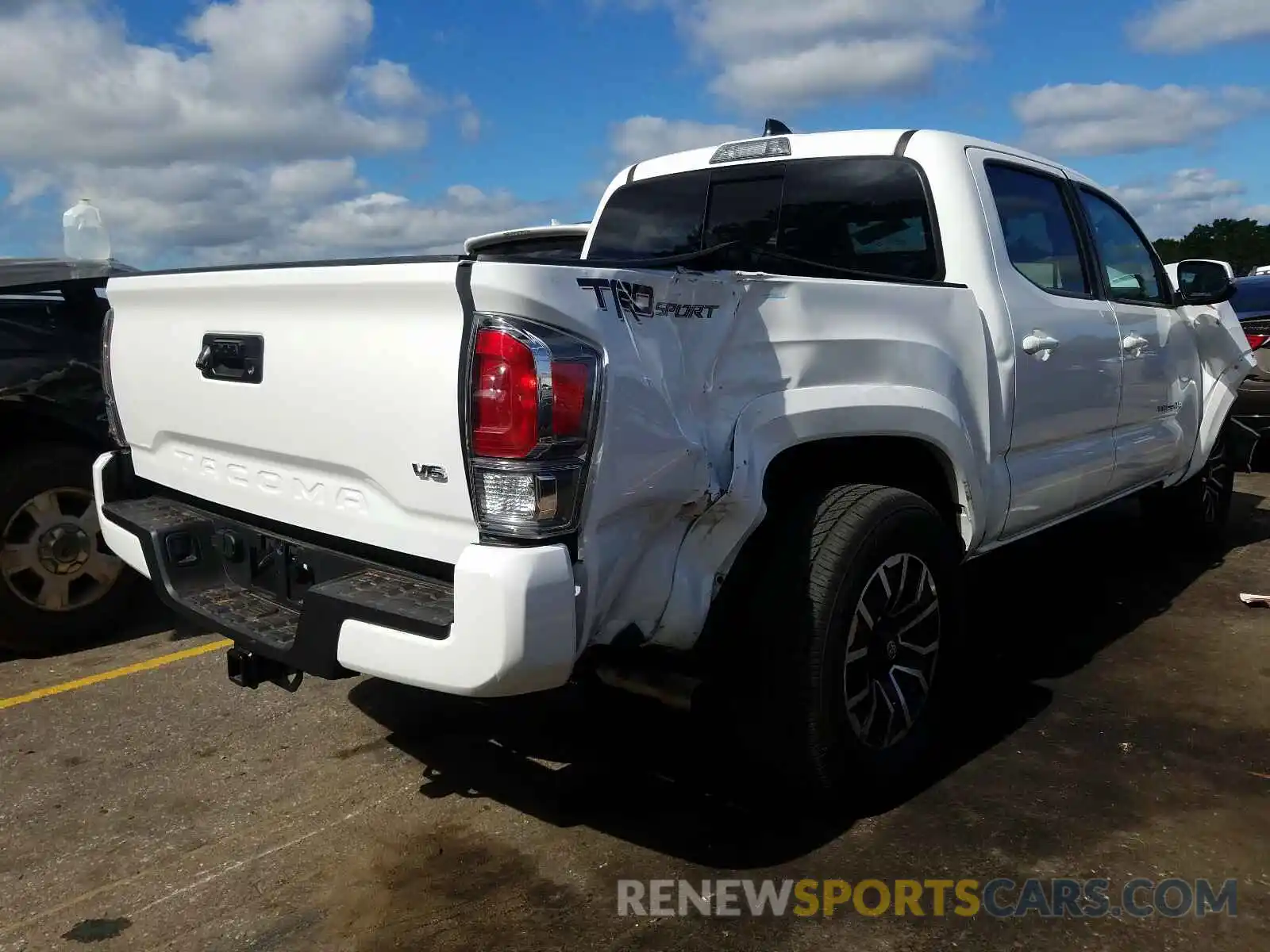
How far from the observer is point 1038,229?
4.09 meters

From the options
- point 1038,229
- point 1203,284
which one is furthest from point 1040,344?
point 1203,284

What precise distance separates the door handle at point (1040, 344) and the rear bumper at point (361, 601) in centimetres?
216

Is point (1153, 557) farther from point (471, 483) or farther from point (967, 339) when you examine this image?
point (471, 483)

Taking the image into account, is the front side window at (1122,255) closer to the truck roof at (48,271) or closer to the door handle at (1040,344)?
the door handle at (1040,344)

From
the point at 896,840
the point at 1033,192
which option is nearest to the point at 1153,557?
the point at 1033,192

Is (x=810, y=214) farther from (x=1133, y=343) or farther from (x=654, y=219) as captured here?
(x=1133, y=343)

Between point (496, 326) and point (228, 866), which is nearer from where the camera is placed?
point (496, 326)

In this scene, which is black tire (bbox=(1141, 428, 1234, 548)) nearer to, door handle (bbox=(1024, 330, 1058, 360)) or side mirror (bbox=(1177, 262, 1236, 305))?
side mirror (bbox=(1177, 262, 1236, 305))

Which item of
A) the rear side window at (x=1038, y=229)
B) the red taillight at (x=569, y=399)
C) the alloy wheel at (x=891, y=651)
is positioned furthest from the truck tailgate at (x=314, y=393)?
the rear side window at (x=1038, y=229)

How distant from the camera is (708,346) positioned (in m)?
2.52

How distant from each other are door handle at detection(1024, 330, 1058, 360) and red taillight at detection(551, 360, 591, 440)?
2.05 metres

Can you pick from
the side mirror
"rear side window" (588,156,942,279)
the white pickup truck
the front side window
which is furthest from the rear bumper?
the side mirror

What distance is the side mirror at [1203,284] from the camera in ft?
16.9

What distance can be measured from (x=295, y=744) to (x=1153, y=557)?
4825mm
